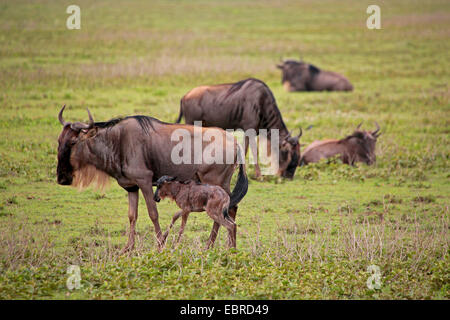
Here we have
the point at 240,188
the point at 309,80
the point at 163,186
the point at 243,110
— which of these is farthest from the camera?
the point at 309,80

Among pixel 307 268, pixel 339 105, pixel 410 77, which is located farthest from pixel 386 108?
pixel 307 268

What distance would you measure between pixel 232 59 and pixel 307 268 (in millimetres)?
18520

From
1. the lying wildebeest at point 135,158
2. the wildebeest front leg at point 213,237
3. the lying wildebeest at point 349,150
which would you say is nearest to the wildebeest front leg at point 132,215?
the lying wildebeest at point 135,158

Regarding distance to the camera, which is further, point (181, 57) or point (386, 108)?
point (181, 57)

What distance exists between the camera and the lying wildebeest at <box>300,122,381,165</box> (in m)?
13.0

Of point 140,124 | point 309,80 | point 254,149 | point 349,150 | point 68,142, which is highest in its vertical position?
point 309,80

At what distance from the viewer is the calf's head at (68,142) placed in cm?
817

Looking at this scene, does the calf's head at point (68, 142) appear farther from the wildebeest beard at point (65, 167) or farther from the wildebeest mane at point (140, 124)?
the wildebeest mane at point (140, 124)

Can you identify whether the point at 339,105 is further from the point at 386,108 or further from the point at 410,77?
the point at 410,77

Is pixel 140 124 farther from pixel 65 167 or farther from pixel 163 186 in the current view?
pixel 65 167

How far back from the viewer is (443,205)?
10.7 meters

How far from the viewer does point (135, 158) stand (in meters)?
8.16

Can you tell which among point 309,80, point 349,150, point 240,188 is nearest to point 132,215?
point 240,188

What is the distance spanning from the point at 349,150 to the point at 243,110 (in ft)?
7.28
